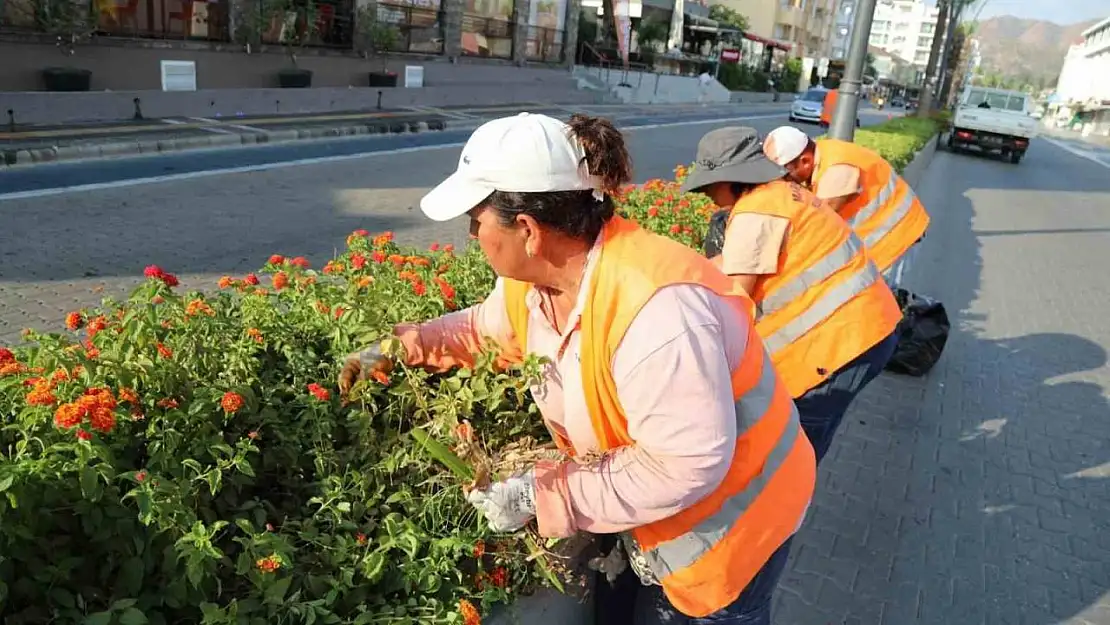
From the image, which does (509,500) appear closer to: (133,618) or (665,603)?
(665,603)

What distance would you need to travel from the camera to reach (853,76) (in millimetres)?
8102

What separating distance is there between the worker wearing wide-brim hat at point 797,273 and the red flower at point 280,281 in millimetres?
1428

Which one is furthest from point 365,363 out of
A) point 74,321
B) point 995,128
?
point 995,128

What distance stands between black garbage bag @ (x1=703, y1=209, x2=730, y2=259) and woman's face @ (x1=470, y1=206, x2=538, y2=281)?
1872 mm

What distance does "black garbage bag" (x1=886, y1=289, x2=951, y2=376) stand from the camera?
5.94 meters

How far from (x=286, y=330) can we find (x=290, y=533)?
0.80 m

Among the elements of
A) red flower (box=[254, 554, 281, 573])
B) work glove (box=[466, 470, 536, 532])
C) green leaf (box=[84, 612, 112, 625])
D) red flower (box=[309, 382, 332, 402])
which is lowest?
green leaf (box=[84, 612, 112, 625])

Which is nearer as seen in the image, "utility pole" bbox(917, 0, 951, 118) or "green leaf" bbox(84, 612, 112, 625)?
"green leaf" bbox(84, 612, 112, 625)

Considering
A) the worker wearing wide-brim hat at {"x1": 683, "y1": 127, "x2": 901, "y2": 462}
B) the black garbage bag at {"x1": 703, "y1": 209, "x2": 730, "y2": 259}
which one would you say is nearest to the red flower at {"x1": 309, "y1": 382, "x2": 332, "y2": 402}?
the worker wearing wide-brim hat at {"x1": 683, "y1": 127, "x2": 901, "y2": 462}

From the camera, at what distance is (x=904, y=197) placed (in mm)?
4621

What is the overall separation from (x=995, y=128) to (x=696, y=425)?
2499 centimetres

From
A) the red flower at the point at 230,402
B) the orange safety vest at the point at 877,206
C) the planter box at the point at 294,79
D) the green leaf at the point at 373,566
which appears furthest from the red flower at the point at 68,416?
the planter box at the point at 294,79

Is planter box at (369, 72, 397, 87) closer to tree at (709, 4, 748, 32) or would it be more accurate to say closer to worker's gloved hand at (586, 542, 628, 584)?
worker's gloved hand at (586, 542, 628, 584)

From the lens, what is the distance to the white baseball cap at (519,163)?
61.6 inches
